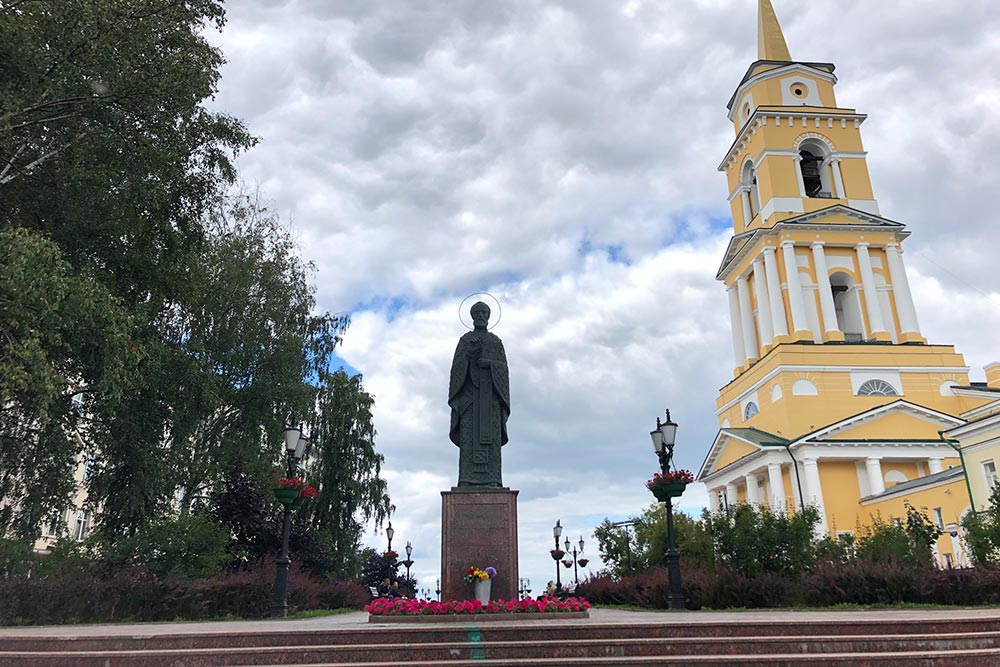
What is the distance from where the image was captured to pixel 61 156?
15.2 metres

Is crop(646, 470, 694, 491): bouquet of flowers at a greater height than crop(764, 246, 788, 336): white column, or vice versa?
crop(764, 246, 788, 336): white column

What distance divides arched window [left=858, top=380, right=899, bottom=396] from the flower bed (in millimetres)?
35253

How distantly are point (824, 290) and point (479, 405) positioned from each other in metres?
36.5

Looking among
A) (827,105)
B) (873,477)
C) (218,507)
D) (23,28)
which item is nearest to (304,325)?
(218,507)

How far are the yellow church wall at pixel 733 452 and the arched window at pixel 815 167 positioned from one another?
1859 cm

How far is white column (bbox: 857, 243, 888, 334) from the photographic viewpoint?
42.4 m

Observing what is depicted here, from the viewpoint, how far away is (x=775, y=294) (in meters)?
42.7

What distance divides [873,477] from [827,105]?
2751cm

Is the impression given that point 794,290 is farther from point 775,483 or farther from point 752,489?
point 775,483

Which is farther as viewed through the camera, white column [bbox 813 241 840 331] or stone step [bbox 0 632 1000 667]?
white column [bbox 813 241 840 331]

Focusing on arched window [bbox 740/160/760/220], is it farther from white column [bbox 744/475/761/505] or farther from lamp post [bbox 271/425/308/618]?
lamp post [bbox 271/425/308/618]

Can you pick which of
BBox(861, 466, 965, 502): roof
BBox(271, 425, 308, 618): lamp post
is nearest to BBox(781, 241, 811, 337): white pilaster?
BBox(861, 466, 965, 502): roof

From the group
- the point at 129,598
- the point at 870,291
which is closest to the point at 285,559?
the point at 129,598

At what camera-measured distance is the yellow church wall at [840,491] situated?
34475 millimetres
